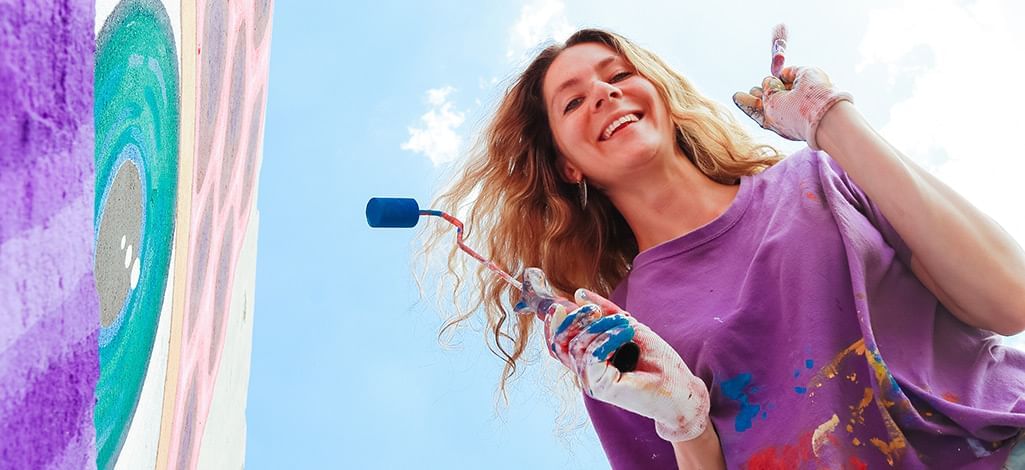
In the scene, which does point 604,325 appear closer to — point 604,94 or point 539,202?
point 604,94

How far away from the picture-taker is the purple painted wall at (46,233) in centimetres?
47

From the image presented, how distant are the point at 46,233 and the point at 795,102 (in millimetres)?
1340

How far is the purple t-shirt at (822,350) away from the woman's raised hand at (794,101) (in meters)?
0.12

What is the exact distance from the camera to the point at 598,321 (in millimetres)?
1184

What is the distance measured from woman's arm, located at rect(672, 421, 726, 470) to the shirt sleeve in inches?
18.8

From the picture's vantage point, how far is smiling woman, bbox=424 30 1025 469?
125 centimetres

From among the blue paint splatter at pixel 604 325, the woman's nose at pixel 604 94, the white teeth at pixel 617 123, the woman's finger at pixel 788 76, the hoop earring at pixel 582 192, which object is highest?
the woman's finger at pixel 788 76

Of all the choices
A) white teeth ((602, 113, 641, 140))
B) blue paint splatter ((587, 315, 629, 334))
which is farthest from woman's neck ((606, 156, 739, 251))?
blue paint splatter ((587, 315, 629, 334))

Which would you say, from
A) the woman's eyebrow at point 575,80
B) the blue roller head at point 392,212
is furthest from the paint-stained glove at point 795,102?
the blue roller head at point 392,212

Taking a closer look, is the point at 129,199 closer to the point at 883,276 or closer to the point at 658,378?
the point at 658,378

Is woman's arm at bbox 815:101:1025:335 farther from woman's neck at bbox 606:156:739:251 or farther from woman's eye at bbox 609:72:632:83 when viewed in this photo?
woman's eye at bbox 609:72:632:83

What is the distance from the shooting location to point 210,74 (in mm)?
1273

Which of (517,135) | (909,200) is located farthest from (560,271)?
(909,200)

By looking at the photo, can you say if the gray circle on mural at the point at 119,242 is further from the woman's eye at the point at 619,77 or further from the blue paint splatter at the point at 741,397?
the woman's eye at the point at 619,77
